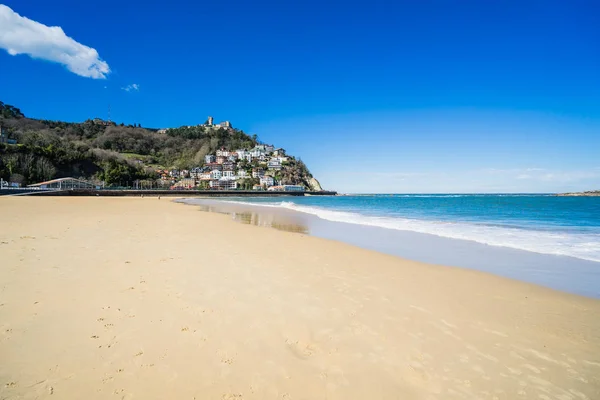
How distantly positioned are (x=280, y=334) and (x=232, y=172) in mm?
136712

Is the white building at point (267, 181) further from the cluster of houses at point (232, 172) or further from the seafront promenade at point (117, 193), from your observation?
the seafront promenade at point (117, 193)

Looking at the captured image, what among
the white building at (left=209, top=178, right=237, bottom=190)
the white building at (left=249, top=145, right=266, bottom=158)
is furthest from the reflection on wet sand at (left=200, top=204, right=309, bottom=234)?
the white building at (left=249, top=145, right=266, bottom=158)

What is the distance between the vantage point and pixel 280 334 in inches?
138

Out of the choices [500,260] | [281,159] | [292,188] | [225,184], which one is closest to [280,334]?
[500,260]

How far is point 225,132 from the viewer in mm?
185000

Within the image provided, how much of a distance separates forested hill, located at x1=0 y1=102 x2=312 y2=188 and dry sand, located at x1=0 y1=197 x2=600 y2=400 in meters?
82.5

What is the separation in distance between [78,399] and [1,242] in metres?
8.01

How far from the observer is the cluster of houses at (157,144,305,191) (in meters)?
123

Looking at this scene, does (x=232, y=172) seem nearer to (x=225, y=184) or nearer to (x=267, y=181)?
(x=225, y=184)

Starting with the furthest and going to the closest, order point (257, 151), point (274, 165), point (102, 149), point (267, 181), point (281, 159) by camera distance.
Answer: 1. point (257, 151)
2. point (281, 159)
3. point (274, 165)
4. point (267, 181)
5. point (102, 149)

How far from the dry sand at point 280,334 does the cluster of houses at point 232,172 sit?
109346 millimetres

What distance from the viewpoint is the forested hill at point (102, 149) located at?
6950 centimetres

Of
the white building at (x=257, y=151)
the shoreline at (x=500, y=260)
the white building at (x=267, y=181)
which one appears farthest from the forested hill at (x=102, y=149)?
the shoreline at (x=500, y=260)

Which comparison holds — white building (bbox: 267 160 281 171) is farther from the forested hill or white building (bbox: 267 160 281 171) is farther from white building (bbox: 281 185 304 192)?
white building (bbox: 281 185 304 192)
